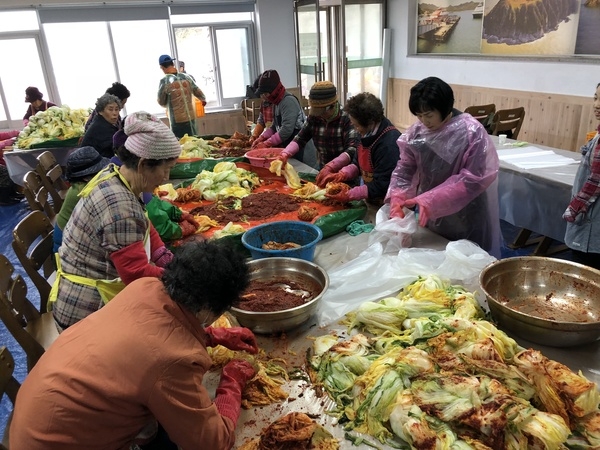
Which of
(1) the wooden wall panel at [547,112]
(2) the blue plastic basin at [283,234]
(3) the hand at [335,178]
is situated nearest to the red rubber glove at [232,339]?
(2) the blue plastic basin at [283,234]

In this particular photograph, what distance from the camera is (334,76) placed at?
940 cm

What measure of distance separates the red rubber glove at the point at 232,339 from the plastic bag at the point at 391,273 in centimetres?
36

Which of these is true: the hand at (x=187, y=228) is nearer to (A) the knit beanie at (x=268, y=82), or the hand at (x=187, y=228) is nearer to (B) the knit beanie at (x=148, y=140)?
(B) the knit beanie at (x=148, y=140)

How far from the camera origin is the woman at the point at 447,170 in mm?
2342

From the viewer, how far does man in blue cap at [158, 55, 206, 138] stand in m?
6.20

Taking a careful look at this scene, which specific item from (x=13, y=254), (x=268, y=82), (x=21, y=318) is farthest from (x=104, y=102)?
(x=21, y=318)

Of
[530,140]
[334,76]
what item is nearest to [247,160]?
[530,140]

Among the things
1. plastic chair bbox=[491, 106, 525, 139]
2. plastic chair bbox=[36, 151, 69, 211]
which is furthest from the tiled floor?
plastic chair bbox=[491, 106, 525, 139]

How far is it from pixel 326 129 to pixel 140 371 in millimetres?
3011

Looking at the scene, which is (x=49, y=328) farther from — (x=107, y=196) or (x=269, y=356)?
(x=269, y=356)

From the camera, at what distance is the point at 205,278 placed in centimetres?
126

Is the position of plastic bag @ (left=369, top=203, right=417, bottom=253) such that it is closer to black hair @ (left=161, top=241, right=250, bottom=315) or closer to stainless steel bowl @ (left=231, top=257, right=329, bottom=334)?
stainless steel bowl @ (left=231, top=257, right=329, bottom=334)

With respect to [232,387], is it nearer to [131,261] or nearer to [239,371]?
[239,371]

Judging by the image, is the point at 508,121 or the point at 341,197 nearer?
the point at 341,197
